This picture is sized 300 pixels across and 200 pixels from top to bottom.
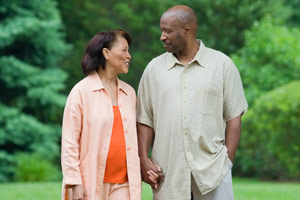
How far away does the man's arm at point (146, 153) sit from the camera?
446 centimetres

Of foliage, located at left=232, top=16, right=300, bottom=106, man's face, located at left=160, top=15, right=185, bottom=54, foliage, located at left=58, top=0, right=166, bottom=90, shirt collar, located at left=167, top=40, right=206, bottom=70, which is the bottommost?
shirt collar, located at left=167, top=40, right=206, bottom=70

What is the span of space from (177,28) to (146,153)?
2.96ft

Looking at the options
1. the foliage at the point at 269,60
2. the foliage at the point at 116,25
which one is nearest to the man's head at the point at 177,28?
the foliage at the point at 269,60

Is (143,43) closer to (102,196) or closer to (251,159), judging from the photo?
(251,159)

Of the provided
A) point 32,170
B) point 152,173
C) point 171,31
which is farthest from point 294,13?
point 152,173

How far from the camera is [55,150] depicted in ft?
59.6

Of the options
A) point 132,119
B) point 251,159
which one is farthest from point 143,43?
point 132,119

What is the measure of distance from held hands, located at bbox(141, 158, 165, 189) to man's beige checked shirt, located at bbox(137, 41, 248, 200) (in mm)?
41

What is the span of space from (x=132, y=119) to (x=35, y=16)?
48.7 ft

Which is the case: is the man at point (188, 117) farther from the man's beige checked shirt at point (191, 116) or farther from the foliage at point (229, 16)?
the foliage at point (229, 16)

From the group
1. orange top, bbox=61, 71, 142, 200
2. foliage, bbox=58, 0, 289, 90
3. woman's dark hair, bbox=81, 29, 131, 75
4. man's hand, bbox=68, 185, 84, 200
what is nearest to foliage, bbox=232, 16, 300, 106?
foliage, bbox=58, 0, 289, 90

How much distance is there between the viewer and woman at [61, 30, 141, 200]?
424cm

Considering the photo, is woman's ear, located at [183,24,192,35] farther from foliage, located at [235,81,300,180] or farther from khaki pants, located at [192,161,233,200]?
foliage, located at [235,81,300,180]

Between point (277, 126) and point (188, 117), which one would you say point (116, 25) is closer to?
point (277, 126)
